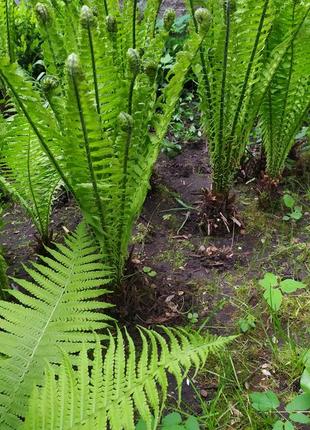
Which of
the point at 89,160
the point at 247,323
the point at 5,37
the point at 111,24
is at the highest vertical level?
the point at 111,24

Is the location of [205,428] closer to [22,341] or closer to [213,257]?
[22,341]

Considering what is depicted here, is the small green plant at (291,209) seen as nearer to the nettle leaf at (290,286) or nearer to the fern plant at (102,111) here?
the nettle leaf at (290,286)

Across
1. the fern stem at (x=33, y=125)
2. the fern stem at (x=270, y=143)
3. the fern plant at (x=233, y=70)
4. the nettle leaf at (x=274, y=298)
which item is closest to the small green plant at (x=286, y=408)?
the nettle leaf at (x=274, y=298)

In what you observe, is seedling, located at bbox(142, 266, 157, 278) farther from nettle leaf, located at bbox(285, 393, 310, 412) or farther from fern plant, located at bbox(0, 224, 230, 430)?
nettle leaf, located at bbox(285, 393, 310, 412)

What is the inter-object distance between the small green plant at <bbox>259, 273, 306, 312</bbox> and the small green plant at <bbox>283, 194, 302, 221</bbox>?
1.52 feet

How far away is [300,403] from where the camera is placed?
1.42 metres

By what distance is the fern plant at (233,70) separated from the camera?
5.83 feet

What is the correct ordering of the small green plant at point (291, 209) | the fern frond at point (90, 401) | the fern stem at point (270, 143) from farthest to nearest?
1. the small green plant at point (291, 209)
2. the fern stem at point (270, 143)
3. the fern frond at point (90, 401)

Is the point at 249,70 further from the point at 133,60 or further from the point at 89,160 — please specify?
the point at 89,160

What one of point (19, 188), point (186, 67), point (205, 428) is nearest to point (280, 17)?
point (186, 67)

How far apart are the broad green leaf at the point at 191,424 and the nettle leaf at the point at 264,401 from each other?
0.17 metres

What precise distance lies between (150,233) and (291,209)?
58 cm

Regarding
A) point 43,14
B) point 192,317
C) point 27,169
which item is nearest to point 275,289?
point 192,317

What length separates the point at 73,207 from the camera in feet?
7.97
